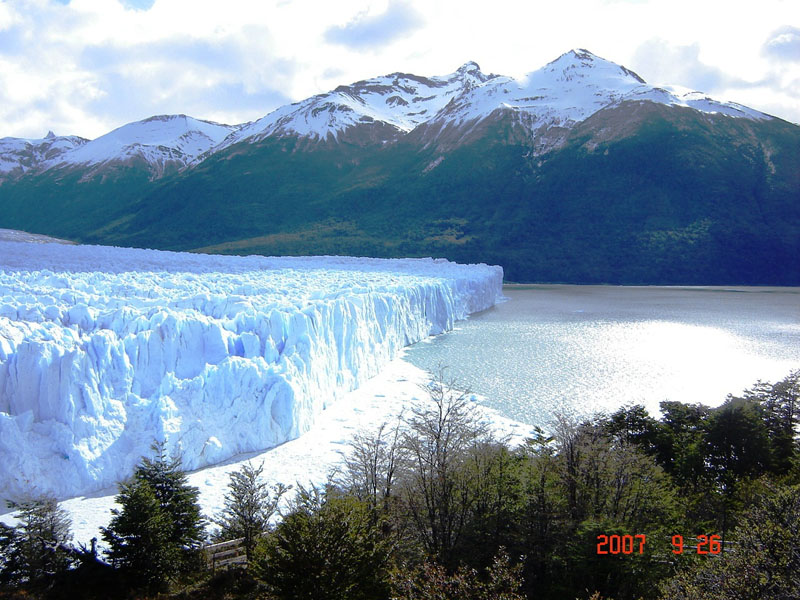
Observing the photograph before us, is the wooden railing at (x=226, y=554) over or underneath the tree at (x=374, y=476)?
underneath

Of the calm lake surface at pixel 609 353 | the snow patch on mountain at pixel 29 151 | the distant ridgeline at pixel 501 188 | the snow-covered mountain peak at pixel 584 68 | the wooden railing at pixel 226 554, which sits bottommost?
the wooden railing at pixel 226 554

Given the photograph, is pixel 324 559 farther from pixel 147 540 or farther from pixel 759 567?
pixel 759 567

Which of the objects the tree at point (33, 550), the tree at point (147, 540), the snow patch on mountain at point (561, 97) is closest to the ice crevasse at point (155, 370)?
the tree at point (33, 550)

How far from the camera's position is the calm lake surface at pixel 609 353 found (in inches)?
712

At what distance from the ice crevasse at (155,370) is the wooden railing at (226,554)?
290 centimetres

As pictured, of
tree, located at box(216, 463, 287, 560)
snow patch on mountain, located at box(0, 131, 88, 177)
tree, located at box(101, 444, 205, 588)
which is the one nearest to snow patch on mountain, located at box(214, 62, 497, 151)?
snow patch on mountain, located at box(0, 131, 88, 177)

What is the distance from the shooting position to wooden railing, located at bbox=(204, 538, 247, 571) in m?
8.40

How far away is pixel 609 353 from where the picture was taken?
79.1 ft

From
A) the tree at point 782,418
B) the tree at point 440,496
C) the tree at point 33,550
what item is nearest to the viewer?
the tree at point 33,550

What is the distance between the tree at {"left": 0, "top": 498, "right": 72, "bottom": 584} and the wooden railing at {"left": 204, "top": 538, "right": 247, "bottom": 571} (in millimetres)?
1930

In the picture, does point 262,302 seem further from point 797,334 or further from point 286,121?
point 286,121

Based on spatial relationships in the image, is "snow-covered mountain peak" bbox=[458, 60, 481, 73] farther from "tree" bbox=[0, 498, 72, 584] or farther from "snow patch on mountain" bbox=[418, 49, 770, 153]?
"tree" bbox=[0, 498, 72, 584]

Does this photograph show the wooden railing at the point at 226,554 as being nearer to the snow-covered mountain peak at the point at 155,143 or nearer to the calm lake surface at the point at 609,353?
the calm lake surface at the point at 609,353

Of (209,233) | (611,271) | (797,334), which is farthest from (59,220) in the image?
(797,334)
